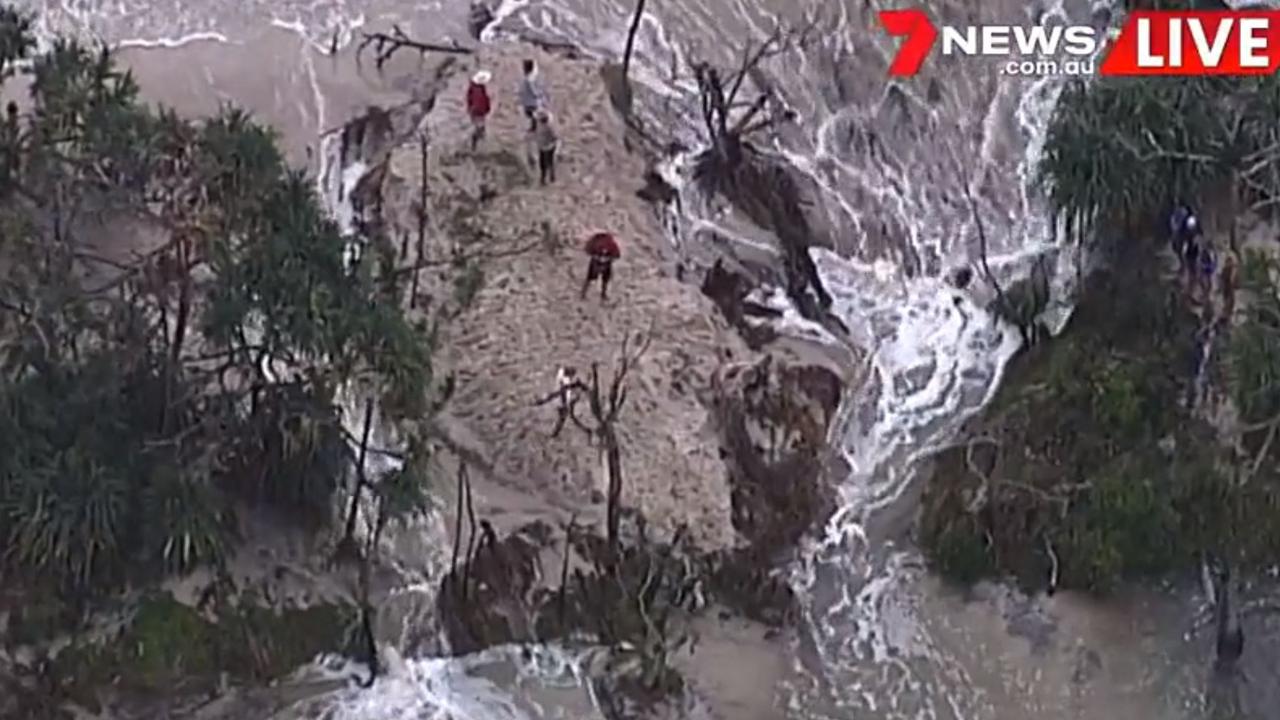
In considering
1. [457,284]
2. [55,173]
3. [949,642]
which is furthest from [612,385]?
[55,173]

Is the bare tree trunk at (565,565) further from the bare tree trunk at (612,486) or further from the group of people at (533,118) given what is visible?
the group of people at (533,118)

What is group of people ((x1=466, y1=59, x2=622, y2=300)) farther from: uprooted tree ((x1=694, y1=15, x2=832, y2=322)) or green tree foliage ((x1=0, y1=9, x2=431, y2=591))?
green tree foliage ((x1=0, y1=9, x2=431, y2=591))

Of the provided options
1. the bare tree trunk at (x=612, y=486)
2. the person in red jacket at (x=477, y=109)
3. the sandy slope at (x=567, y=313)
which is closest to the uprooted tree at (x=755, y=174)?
the sandy slope at (x=567, y=313)

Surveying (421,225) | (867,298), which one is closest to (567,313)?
(421,225)

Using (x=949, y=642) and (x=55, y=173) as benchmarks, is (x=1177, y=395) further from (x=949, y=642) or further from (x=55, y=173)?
(x=55, y=173)

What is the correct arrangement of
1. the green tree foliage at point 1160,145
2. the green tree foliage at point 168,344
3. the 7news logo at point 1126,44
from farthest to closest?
the 7news logo at point 1126,44
the green tree foliage at point 1160,145
the green tree foliage at point 168,344

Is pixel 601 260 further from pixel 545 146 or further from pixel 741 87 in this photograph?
pixel 741 87

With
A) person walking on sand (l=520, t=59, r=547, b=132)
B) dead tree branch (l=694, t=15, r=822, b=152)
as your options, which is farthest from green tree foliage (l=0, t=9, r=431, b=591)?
dead tree branch (l=694, t=15, r=822, b=152)
